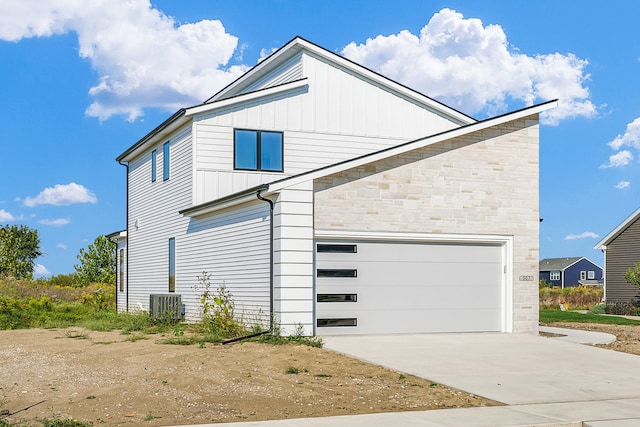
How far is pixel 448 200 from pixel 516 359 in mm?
5373

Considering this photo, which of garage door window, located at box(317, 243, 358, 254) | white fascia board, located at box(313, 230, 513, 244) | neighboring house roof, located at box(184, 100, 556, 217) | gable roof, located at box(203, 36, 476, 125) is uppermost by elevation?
gable roof, located at box(203, 36, 476, 125)

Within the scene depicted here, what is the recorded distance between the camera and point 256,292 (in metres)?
18.6

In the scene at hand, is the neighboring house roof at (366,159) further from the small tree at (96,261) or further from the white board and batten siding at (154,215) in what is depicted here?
the small tree at (96,261)

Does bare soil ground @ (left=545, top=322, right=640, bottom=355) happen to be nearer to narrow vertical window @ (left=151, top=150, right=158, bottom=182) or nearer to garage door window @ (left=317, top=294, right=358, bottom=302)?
garage door window @ (left=317, top=294, right=358, bottom=302)

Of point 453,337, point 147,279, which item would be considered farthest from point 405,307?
point 147,279

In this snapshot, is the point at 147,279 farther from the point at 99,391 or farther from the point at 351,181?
the point at 99,391

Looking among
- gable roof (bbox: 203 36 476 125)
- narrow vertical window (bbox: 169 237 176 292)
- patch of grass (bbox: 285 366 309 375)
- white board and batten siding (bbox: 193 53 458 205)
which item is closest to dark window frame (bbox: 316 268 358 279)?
patch of grass (bbox: 285 366 309 375)

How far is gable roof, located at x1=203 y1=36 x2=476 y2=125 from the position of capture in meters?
24.7

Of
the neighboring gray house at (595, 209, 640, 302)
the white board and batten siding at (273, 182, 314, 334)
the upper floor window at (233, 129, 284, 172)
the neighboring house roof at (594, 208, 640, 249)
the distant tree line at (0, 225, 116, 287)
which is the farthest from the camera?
the distant tree line at (0, 225, 116, 287)

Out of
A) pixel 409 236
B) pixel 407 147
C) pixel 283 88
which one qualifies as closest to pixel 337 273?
pixel 409 236

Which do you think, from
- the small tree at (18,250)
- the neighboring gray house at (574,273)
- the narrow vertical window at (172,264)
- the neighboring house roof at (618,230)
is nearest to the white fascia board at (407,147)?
the narrow vertical window at (172,264)

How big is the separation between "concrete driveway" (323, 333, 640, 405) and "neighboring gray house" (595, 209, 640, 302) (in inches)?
948

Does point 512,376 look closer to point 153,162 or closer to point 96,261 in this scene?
point 153,162

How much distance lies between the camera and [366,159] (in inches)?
712
